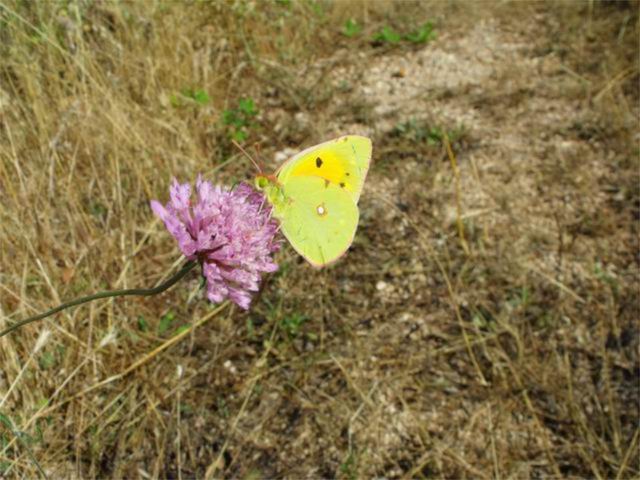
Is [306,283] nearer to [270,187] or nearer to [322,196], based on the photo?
[322,196]

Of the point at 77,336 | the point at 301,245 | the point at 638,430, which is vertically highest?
the point at 301,245

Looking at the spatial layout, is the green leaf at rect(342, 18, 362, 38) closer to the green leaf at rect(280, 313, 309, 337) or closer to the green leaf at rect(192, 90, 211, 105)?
the green leaf at rect(192, 90, 211, 105)

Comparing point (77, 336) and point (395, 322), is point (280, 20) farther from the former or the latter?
point (77, 336)

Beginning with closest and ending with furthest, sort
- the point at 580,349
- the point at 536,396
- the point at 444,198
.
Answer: the point at 536,396, the point at 580,349, the point at 444,198

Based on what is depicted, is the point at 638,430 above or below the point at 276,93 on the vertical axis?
below

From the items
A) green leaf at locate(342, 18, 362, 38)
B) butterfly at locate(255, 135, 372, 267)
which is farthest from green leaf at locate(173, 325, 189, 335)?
green leaf at locate(342, 18, 362, 38)

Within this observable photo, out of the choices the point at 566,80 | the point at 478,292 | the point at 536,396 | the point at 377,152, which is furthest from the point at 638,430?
the point at 566,80

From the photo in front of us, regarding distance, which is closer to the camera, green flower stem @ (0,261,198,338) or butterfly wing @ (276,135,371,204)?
green flower stem @ (0,261,198,338)
